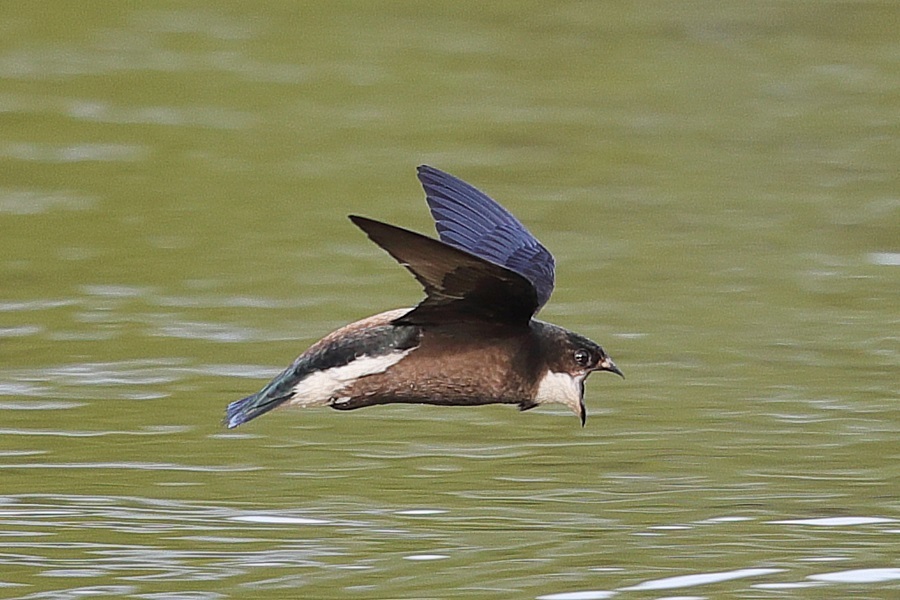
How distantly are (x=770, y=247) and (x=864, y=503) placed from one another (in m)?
3.78

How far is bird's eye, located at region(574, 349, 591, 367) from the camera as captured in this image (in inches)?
244

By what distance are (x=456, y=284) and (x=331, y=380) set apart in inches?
16.0

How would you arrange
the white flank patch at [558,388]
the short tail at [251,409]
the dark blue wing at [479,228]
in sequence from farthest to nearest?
1. the dark blue wing at [479,228]
2. the white flank patch at [558,388]
3. the short tail at [251,409]

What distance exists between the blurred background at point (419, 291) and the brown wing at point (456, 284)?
71cm

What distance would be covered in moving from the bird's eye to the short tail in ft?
2.57

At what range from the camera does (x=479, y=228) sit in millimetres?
6969

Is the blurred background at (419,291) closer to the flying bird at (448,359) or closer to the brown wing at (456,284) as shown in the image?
the flying bird at (448,359)

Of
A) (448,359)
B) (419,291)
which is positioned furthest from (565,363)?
Result: (419,291)

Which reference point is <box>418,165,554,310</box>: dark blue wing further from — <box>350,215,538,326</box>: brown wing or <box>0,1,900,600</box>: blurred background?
<box>0,1,900,600</box>: blurred background

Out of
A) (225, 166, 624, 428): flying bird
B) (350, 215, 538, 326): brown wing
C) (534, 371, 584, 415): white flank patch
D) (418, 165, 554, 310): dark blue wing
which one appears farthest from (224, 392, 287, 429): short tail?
(418, 165, 554, 310): dark blue wing

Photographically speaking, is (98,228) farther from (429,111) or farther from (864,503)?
(864,503)

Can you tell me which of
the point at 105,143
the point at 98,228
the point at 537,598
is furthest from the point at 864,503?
the point at 105,143

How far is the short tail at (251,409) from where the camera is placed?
6.01 meters

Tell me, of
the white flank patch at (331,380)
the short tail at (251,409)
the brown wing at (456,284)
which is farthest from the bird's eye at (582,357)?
the short tail at (251,409)
